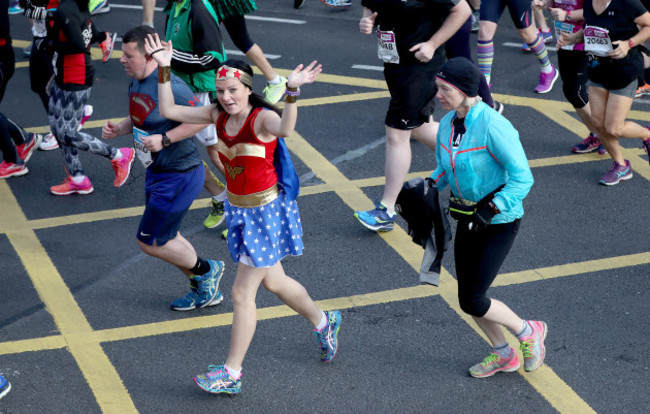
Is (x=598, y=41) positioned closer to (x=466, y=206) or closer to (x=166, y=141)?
(x=466, y=206)

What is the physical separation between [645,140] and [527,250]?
72.1 inches

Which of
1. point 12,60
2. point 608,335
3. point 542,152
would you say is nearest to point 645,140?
point 542,152

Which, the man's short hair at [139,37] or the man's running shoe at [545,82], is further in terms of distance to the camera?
the man's running shoe at [545,82]

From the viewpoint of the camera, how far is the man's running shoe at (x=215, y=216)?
7.24 m

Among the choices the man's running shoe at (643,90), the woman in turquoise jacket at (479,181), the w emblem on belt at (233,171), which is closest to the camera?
the woman in turquoise jacket at (479,181)

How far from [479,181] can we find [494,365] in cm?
119

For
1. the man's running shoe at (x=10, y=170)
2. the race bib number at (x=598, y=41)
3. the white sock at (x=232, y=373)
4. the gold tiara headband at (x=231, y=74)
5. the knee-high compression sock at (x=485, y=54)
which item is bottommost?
the man's running shoe at (x=10, y=170)

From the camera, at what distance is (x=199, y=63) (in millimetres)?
7133

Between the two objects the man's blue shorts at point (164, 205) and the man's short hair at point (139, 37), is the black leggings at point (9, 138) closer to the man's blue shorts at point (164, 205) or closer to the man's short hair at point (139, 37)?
the man's blue shorts at point (164, 205)

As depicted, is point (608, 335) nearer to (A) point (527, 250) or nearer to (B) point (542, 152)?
(A) point (527, 250)

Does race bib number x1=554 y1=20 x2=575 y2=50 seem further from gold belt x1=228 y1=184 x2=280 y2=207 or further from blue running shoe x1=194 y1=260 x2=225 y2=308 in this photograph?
gold belt x1=228 y1=184 x2=280 y2=207

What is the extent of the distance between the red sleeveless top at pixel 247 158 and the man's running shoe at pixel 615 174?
395cm

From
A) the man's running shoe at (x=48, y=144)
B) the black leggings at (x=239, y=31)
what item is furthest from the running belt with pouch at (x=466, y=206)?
the man's running shoe at (x=48, y=144)

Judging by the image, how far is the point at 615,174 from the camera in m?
7.87
